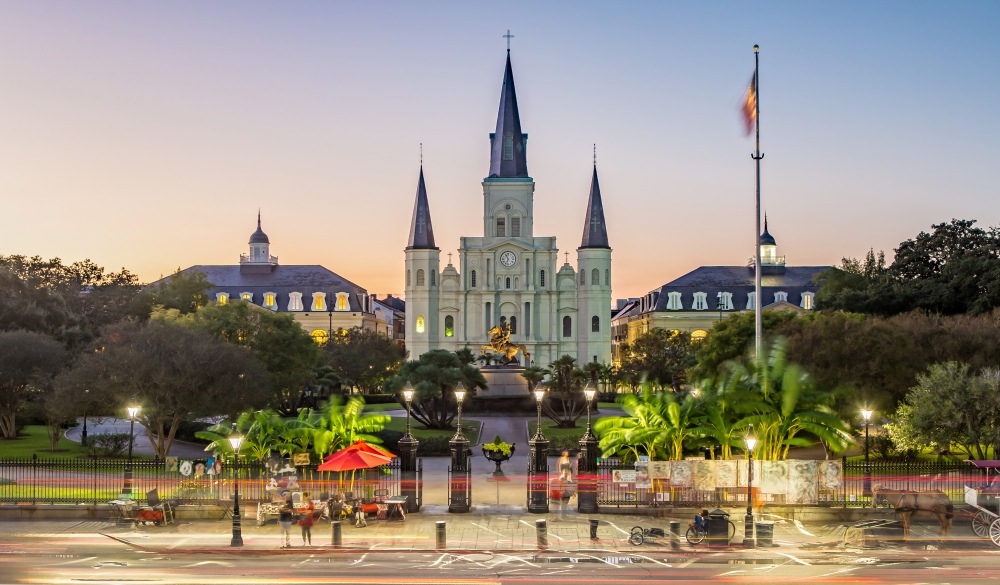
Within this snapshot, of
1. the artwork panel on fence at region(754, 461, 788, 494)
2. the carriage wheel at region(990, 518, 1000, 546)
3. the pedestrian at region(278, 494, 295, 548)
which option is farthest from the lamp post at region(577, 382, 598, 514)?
the carriage wheel at region(990, 518, 1000, 546)

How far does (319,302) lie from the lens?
120062mm

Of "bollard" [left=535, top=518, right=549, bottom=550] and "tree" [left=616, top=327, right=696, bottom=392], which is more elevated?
"tree" [left=616, top=327, right=696, bottom=392]

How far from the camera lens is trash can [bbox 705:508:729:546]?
2303 centimetres

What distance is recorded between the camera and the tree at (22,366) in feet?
154

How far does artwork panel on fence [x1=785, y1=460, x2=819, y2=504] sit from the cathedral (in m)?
79.2

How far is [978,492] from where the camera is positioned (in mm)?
25344

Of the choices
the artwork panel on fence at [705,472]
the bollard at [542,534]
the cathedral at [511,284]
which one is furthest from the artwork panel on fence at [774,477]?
the cathedral at [511,284]

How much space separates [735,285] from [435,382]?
74983mm

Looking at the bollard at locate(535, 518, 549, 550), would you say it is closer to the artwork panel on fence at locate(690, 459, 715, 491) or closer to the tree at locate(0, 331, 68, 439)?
the artwork panel on fence at locate(690, 459, 715, 491)

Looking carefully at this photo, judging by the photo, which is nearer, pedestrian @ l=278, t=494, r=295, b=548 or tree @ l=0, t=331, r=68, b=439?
pedestrian @ l=278, t=494, r=295, b=548

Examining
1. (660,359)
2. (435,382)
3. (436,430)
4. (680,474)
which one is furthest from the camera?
(660,359)

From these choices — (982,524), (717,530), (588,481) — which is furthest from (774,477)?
(982,524)

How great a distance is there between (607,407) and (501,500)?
48.1 m

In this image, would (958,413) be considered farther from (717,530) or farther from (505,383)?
(505,383)
